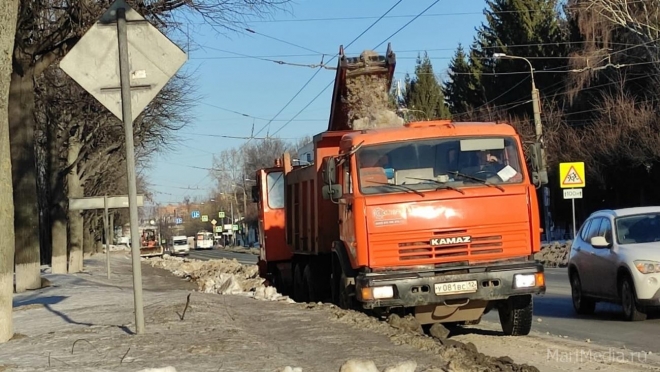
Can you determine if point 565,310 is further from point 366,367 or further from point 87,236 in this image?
point 87,236

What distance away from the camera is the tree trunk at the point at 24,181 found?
19250mm

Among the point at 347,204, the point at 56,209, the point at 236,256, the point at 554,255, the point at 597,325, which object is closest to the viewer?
the point at 347,204

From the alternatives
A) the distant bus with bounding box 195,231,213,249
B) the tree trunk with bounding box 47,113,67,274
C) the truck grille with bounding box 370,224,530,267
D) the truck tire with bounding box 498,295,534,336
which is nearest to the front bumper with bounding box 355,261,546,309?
the truck grille with bounding box 370,224,530,267

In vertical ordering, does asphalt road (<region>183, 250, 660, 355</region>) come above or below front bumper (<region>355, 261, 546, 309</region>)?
below

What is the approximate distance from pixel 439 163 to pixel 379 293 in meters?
1.80

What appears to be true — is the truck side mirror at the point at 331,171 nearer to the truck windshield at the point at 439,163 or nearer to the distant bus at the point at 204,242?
the truck windshield at the point at 439,163

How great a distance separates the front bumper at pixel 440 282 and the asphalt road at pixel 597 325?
129 centimetres

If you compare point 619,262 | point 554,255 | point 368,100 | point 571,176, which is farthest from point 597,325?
point 554,255

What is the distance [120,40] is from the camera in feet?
28.8

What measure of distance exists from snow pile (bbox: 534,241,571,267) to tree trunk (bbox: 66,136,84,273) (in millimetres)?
16938

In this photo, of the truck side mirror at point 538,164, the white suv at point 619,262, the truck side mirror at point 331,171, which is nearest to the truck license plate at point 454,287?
the truck side mirror at point 538,164

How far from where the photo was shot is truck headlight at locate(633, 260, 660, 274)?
11.9 m

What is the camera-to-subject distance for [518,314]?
11.0 m

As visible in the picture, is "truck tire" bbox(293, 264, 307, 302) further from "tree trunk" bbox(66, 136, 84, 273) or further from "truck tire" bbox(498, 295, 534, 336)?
"tree trunk" bbox(66, 136, 84, 273)
